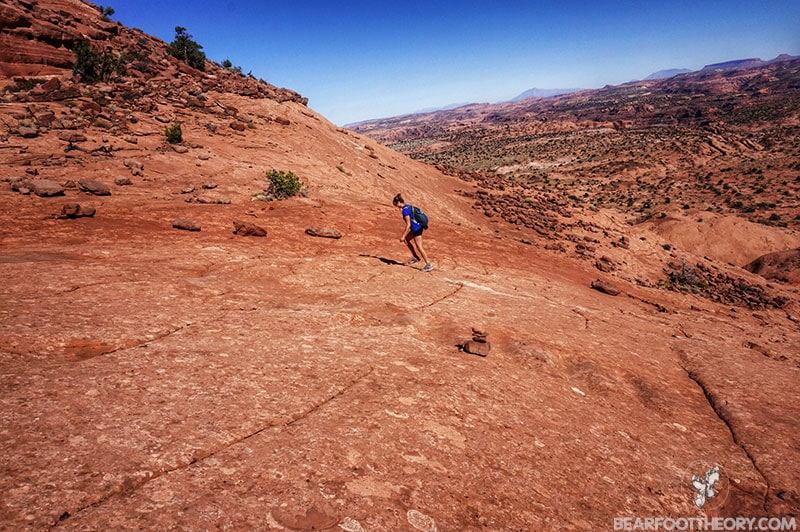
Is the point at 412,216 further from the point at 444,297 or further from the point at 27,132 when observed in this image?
the point at 27,132

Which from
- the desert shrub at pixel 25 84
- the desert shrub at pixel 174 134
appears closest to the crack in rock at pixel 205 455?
the desert shrub at pixel 174 134

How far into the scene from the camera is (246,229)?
9969 mm

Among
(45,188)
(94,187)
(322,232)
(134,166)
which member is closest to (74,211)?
(45,188)

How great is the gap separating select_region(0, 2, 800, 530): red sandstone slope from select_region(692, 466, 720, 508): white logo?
0.06 metres

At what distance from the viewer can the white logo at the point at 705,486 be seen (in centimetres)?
384

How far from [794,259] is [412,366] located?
2716cm

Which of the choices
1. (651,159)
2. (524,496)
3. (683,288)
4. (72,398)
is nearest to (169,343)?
(72,398)

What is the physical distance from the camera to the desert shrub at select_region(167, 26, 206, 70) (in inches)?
1199

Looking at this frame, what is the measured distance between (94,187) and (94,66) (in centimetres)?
1675

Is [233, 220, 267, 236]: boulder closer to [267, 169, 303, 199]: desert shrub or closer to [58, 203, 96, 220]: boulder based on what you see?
[58, 203, 96, 220]: boulder

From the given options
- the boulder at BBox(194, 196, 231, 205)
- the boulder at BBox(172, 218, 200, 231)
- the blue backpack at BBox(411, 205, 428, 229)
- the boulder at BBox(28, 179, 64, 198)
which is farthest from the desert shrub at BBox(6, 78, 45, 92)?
the blue backpack at BBox(411, 205, 428, 229)

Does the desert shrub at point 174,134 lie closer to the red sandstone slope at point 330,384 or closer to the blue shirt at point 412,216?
the red sandstone slope at point 330,384

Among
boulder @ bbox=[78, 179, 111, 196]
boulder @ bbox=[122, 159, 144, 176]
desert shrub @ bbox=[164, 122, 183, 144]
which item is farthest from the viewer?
desert shrub @ bbox=[164, 122, 183, 144]

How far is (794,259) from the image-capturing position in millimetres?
21141
